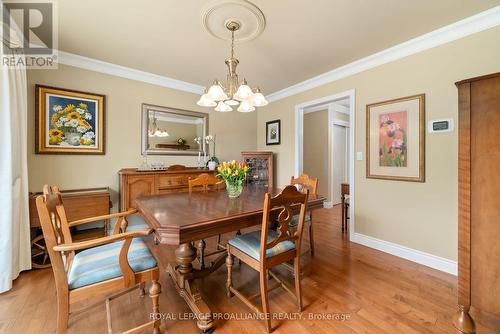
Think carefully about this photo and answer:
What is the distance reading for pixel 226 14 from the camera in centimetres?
184

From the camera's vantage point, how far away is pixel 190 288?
1554mm

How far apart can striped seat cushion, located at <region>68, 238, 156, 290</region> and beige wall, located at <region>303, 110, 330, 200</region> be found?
4.13 metres

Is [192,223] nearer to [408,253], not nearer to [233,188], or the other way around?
[233,188]

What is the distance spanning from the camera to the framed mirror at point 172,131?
10.6 feet

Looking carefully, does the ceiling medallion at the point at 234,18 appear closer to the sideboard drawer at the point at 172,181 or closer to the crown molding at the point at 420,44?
the crown molding at the point at 420,44

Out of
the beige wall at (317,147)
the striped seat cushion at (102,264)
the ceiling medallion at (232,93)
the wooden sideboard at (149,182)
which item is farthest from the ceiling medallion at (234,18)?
the beige wall at (317,147)

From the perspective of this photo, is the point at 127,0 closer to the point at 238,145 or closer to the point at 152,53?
the point at 152,53

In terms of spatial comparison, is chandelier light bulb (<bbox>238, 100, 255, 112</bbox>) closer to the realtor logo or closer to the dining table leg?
the dining table leg

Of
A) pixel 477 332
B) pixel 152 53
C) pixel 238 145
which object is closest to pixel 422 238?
pixel 477 332

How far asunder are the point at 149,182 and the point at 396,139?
10.6 ft

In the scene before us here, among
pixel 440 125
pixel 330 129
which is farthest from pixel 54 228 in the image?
pixel 330 129

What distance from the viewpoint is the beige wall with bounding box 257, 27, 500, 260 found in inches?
79.4

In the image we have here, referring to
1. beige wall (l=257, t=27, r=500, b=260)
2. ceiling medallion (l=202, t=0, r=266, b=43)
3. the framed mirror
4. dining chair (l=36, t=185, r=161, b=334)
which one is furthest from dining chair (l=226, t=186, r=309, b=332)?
the framed mirror

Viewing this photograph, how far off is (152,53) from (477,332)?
392cm
